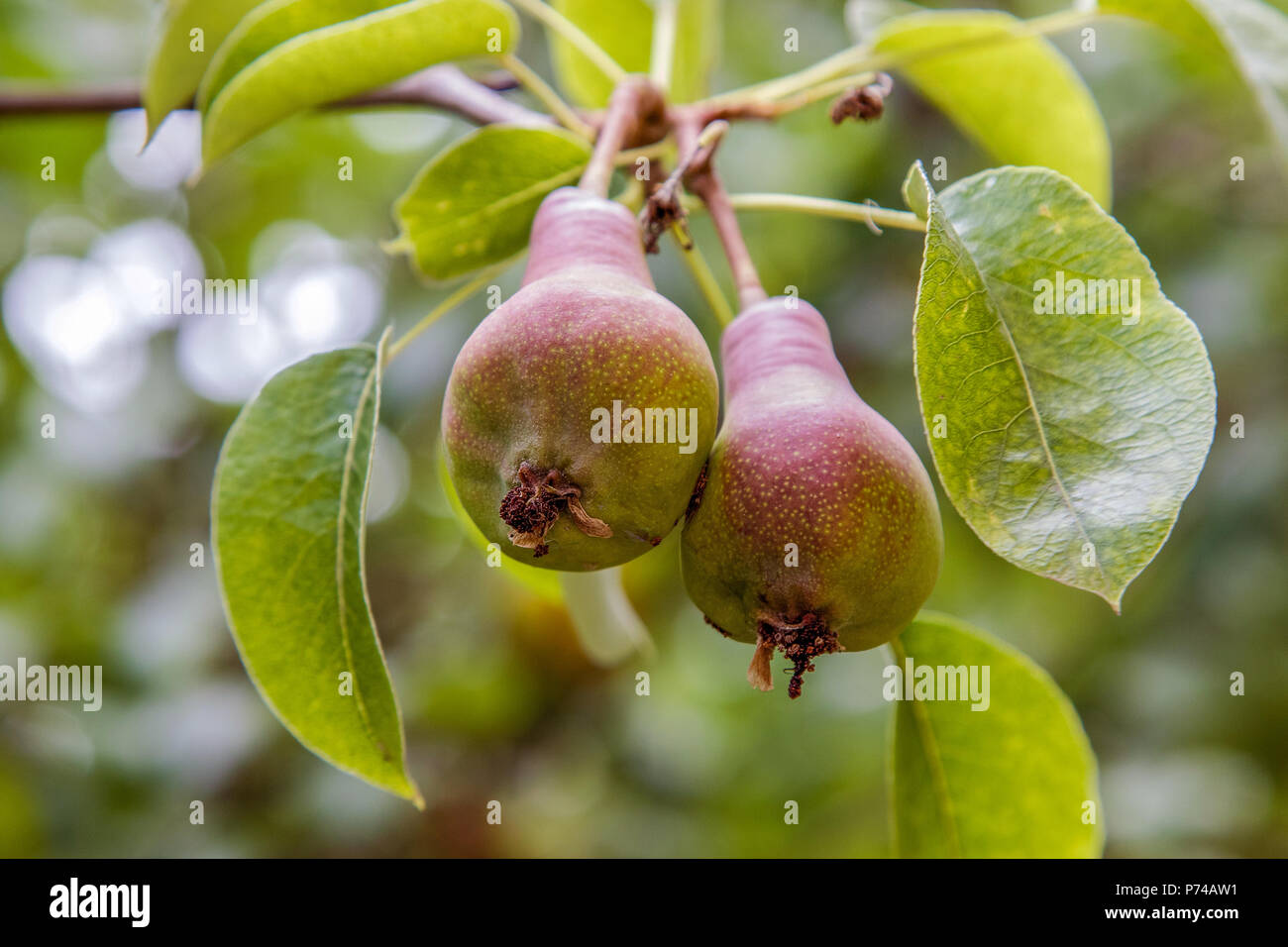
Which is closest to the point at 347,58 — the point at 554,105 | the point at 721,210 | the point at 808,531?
the point at 554,105

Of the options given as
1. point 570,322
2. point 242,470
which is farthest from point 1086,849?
point 242,470

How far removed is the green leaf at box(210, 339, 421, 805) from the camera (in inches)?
42.6

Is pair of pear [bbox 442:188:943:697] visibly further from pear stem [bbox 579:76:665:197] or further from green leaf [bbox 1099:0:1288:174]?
green leaf [bbox 1099:0:1288:174]

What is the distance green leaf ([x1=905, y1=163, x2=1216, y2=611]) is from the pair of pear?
3.3 inches

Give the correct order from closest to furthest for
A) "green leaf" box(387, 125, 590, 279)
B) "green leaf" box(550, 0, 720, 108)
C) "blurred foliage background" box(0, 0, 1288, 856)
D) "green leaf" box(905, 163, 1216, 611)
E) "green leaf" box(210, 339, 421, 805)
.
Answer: "green leaf" box(905, 163, 1216, 611) → "green leaf" box(210, 339, 421, 805) → "green leaf" box(387, 125, 590, 279) → "green leaf" box(550, 0, 720, 108) → "blurred foliage background" box(0, 0, 1288, 856)

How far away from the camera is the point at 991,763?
1392 millimetres

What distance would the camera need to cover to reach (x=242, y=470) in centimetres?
117

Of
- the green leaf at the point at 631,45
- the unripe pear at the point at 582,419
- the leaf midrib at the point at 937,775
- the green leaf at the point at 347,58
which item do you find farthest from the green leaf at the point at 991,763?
→ the green leaf at the point at 631,45

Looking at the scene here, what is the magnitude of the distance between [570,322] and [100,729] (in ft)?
8.00

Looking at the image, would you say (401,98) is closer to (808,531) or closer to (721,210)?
(721,210)

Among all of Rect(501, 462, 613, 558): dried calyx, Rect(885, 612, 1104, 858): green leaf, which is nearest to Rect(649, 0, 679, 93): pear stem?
Rect(501, 462, 613, 558): dried calyx

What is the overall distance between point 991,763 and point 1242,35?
0.96 meters

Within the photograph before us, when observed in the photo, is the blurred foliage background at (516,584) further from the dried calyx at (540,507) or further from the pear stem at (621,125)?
the dried calyx at (540,507)
